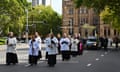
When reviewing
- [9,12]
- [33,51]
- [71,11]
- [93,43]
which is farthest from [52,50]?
[71,11]

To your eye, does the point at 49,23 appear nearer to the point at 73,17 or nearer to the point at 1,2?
the point at 73,17

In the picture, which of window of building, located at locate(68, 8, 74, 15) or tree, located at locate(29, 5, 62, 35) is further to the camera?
window of building, located at locate(68, 8, 74, 15)

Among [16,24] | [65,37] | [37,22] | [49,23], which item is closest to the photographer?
[65,37]

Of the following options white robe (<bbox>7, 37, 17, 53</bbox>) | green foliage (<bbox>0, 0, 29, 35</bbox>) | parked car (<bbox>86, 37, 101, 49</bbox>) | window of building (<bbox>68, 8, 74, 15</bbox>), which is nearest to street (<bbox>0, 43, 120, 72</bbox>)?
white robe (<bbox>7, 37, 17, 53</bbox>)

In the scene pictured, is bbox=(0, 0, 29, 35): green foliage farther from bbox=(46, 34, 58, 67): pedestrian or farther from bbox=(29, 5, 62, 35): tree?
bbox=(29, 5, 62, 35): tree

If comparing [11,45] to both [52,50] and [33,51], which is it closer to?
[33,51]

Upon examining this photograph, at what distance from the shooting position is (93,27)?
152m

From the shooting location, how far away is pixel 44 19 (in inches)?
6107

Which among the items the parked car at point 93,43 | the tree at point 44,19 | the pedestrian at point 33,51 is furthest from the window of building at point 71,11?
the pedestrian at point 33,51

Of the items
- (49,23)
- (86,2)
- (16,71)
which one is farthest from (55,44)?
(49,23)

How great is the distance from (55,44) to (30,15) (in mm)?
130873

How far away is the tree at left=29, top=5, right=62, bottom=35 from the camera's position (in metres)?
153

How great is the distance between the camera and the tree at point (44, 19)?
153375 mm

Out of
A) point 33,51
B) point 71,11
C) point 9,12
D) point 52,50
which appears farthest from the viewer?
point 71,11
